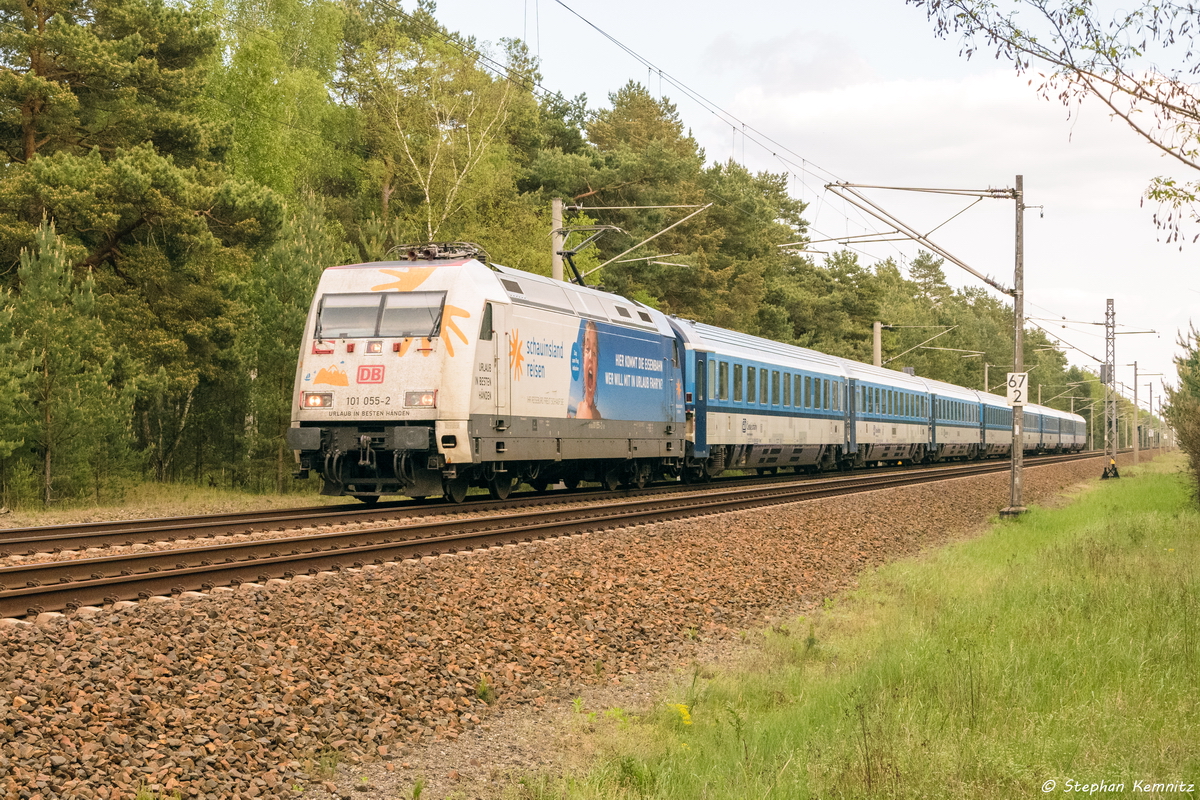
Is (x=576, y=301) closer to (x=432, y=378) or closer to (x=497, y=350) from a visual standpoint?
(x=497, y=350)

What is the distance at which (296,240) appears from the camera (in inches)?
960

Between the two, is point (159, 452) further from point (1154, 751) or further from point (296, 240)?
point (1154, 751)

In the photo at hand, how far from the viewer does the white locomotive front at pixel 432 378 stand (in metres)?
16.0

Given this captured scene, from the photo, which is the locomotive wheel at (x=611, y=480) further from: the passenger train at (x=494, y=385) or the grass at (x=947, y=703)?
the grass at (x=947, y=703)

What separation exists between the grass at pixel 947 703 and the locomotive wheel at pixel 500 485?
7.66 metres

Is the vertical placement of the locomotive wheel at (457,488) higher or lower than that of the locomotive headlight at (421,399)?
lower

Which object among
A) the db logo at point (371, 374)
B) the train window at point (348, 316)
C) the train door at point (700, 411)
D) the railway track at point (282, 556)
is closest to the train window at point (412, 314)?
the train window at point (348, 316)

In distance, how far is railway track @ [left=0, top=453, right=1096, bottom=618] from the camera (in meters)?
8.58

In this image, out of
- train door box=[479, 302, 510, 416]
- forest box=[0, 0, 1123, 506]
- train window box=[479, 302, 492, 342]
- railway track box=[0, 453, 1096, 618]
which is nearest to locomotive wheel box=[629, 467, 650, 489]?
railway track box=[0, 453, 1096, 618]

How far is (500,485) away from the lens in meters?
18.7

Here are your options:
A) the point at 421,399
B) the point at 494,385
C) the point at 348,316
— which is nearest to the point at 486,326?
the point at 494,385

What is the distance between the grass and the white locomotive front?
21.4 feet

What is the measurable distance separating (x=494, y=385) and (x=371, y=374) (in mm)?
1807

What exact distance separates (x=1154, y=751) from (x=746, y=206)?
52.3 meters
